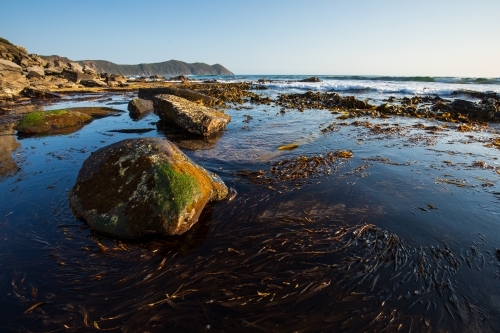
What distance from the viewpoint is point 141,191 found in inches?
156

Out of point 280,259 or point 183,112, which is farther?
A: point 183,112

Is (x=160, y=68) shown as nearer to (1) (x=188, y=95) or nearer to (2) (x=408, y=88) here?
(2) (x=408, y=88)

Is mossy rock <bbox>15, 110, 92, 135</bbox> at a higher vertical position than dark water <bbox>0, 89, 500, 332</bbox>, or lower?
higher

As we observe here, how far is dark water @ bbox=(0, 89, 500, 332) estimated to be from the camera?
2.55 metres

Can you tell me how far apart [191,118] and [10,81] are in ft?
66.2

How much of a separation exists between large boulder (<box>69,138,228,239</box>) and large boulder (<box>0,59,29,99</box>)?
69.6 feet

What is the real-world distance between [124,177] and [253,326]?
310 cm

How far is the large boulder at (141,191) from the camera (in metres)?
3.74

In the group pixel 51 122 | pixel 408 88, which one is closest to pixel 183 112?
pixel 51 122

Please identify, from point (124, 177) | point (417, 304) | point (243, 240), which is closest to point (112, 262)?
point (124, 177)

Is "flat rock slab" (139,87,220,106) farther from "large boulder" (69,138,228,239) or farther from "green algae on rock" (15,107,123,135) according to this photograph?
"large boulder" (69,138,228,239)

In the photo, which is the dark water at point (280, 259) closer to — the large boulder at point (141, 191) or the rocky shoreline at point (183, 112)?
the large boulder at point (141, 191)

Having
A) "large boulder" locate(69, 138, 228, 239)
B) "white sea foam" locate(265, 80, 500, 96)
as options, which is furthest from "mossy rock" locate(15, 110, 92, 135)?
"white sea foam" locate(265, 80, 500, 96)

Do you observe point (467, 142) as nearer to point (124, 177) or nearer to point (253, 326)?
point (253, 326)
